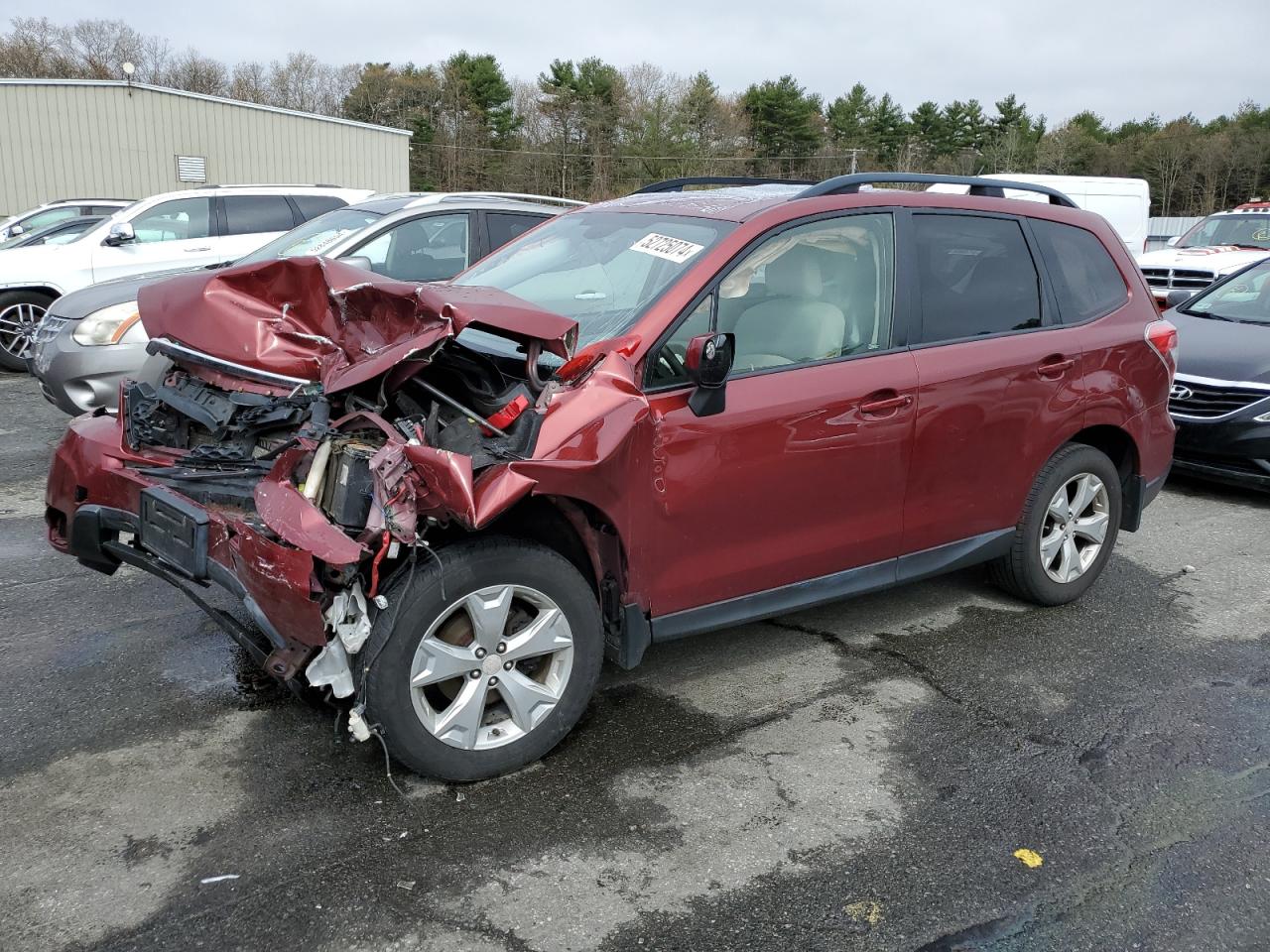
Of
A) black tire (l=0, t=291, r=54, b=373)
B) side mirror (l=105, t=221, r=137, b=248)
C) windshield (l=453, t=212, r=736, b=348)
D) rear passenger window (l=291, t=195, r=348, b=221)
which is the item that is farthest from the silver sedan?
black tire (l=0, t=291, r=54, b=373)

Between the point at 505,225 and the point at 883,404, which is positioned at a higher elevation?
the point at 505,225

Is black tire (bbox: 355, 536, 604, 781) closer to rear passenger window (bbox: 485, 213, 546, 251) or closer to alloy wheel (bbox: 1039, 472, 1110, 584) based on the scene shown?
alloy wheel (bbox: 1039, 472, 1110, 584)

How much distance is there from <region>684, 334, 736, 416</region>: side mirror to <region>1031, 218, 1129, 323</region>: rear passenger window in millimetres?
2028

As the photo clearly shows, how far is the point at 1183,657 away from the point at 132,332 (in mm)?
6683

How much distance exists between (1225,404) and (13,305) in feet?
35.6

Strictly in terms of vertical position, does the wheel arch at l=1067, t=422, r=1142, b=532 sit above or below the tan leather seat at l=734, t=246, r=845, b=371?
below

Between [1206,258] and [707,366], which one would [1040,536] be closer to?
[707,366]

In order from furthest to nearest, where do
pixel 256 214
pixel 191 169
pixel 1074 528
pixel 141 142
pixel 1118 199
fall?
pixel 191 169 < pixel 141 142 < pixel 1118 199 < pixel 256 214 < pixel 1074 528

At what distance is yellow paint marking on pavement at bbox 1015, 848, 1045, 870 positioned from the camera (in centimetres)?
295

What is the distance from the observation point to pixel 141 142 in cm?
2759

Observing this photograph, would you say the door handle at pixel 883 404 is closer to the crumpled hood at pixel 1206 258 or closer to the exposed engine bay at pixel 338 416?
the exposed engine bay at pixel 338 416

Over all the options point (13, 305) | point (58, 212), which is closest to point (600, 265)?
point (13, 305)

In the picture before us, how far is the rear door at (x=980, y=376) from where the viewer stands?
13.3 feet

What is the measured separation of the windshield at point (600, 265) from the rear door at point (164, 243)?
6954 mm
